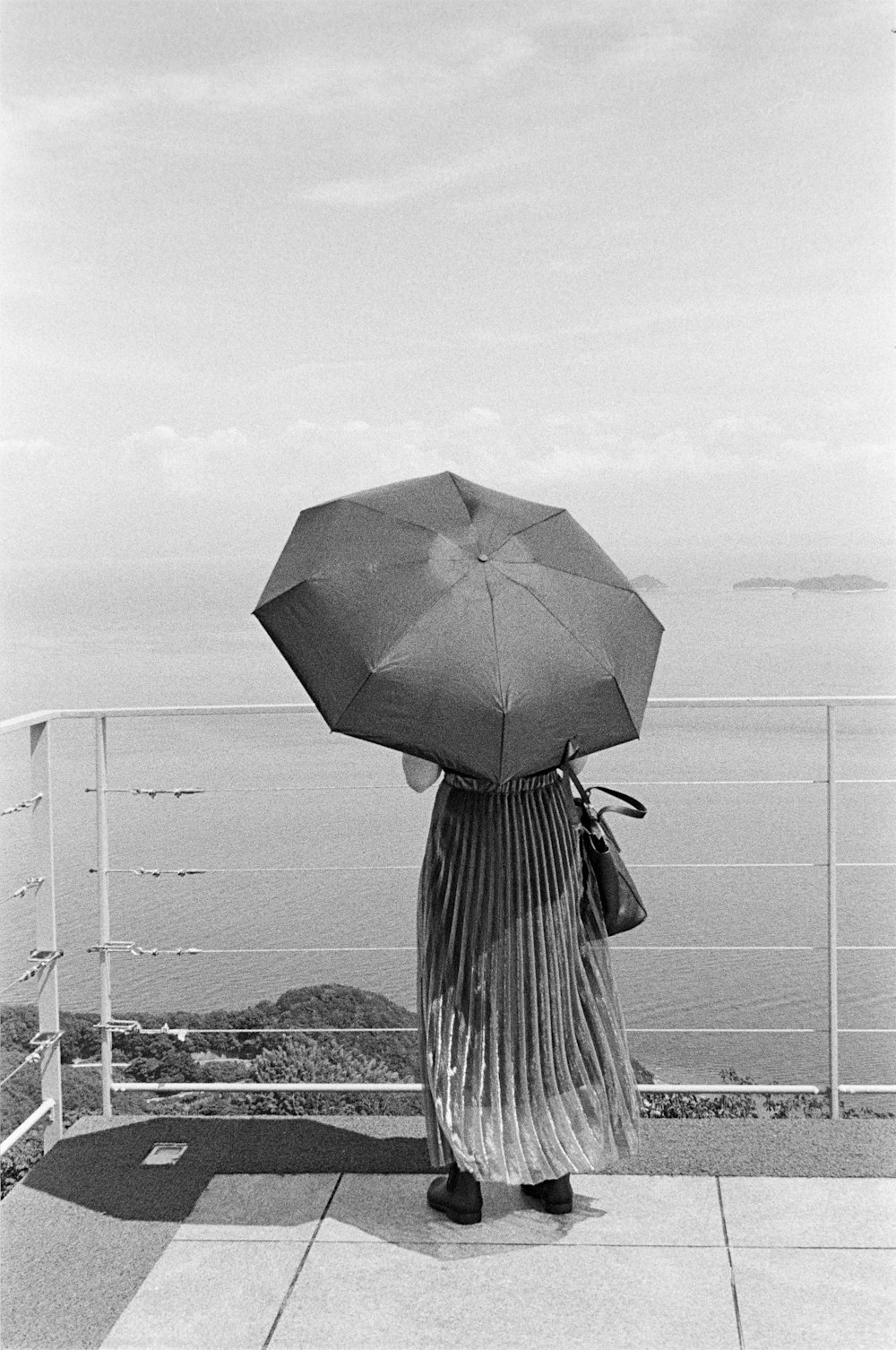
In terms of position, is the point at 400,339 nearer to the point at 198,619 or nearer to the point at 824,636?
the point at 198,619

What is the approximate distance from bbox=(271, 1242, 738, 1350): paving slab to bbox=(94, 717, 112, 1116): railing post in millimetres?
1098

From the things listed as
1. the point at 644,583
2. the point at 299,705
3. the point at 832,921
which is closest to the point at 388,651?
the point at 644,583

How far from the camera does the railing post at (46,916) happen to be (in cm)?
367

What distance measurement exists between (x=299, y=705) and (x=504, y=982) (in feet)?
3.58

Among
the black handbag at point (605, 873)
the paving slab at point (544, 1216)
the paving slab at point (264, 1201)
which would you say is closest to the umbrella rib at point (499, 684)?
the black handbag at point (605, 873)

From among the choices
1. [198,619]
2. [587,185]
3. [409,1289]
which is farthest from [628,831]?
[409,1289]

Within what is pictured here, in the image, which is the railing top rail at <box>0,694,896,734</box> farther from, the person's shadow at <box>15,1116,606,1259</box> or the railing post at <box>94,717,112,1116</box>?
the person's shadow at <box>15,1116,606,1259</box>

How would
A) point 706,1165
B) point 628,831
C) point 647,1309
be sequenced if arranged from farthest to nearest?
point 628,831, point 706,1165, point 647,1309

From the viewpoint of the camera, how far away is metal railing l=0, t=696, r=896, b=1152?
3.66 m

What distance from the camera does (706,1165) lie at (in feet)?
11.0

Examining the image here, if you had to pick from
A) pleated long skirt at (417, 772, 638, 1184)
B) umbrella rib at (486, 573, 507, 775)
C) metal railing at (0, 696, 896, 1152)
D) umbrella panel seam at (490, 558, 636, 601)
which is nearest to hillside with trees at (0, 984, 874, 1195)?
metal railing at (0, 696, 896, 1152)

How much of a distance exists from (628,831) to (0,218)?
17.6ft

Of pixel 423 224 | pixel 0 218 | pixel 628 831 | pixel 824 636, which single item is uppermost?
pixel 423 224

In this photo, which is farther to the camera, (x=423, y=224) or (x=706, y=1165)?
(x=423, y=224)
